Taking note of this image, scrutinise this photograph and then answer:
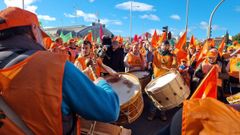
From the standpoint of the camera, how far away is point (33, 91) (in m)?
1.32

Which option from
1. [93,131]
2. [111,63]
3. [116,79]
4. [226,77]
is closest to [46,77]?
[93,131]

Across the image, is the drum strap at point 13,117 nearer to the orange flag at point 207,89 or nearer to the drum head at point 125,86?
the orange flag at point 207,89

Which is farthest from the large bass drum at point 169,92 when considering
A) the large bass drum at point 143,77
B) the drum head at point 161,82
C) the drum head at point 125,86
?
the drum head at point 125,86

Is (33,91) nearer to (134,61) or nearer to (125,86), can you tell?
(125,86)

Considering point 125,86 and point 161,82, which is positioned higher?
point 125,86

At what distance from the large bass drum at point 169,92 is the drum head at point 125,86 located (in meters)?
0.99

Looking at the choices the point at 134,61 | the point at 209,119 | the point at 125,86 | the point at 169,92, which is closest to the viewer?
the point at 209,119

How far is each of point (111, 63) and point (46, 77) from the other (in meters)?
5.61

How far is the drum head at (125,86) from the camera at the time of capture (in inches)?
137

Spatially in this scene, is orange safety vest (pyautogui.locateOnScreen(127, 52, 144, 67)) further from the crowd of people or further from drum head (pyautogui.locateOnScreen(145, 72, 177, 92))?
the crowd of people

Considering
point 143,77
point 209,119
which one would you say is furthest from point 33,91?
point 143,77

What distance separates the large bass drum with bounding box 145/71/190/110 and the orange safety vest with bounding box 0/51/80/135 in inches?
133

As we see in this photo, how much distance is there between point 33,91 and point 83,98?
28cm

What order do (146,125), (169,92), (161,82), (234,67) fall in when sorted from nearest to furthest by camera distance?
(169,92) < (161,82) < (146,125) < (234,67)
